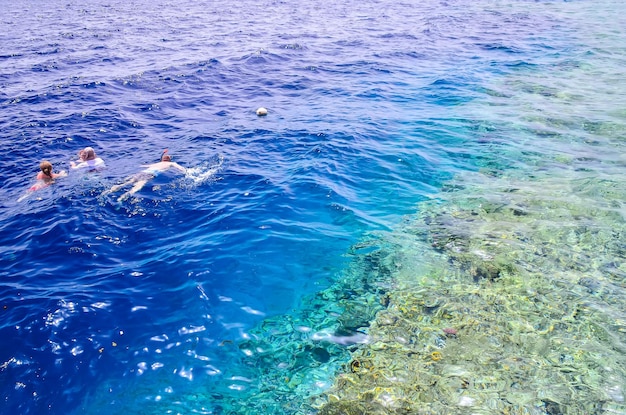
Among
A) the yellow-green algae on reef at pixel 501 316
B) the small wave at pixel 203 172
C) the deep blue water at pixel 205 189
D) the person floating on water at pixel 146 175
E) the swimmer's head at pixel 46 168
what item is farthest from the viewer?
the small wave at pixel 203 172

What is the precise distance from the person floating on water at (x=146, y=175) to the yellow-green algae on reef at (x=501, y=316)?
24.1 ft

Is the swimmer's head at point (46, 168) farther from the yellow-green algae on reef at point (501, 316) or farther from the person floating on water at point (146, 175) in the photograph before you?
the yellow-green algae on reef at point (501, 316)

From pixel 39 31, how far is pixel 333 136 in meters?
34.7

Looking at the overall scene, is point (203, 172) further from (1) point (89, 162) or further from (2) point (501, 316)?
(2) point (501, 316)

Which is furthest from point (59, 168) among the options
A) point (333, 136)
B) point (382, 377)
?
point (382, 377)

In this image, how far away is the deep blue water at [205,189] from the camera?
716 centimetres

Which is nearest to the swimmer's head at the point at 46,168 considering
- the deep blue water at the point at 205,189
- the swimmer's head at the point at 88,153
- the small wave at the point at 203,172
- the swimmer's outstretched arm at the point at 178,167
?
the deep blue water at the point at 205,189

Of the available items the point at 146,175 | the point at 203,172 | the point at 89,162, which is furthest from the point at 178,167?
the point at 89,162

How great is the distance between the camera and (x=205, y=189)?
41.4 ft

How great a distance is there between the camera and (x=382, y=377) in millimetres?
6660

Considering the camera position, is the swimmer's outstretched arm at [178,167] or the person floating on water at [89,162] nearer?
the swimmer's outstretched arm at [178,167]

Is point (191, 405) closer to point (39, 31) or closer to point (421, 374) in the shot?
point (421, 374)

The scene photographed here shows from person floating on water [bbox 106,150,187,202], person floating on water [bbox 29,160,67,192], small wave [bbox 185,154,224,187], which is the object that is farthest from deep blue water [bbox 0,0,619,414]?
person floating on water [bbox 29,160,67,192]

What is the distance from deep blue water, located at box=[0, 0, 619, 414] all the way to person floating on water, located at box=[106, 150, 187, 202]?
12.0 inches
